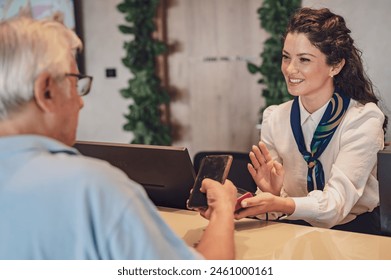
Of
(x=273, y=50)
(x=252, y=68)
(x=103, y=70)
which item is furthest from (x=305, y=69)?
(x=103, y=70)

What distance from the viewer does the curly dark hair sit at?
6.99 feet

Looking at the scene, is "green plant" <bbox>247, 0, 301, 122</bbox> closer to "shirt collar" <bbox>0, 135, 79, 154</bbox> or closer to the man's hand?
the man's hand

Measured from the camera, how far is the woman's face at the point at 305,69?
2146 millimetres

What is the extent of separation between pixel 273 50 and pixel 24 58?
3.28m

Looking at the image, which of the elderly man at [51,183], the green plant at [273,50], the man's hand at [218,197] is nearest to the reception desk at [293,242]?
the man's hand at [218,197]

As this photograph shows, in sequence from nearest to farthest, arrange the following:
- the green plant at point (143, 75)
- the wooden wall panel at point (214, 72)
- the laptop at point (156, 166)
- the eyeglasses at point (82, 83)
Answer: the eyeglasses at point (82, 83)
the laptop at point (156, 166)
the wooden wall panel at point (214, 72)
the green plant at point (143, 75)

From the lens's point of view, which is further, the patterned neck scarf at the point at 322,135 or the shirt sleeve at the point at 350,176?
the patterned neck scarf at the point at 322,135

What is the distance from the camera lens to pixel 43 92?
3.18ft

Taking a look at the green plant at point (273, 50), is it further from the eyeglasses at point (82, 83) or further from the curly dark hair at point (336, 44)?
the eyeglasses at point (82, 83)

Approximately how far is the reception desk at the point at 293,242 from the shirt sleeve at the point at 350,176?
0.82 ft

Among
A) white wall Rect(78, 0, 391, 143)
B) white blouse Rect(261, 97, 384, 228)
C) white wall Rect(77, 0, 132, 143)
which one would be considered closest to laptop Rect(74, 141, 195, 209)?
white blouse Rect(261, 97, 384, 228)

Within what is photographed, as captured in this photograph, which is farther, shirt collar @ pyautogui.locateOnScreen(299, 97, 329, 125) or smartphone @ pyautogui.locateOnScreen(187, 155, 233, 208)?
shirt collar @ pyautogui.locateOnScreen(299, 97, 329, 125)

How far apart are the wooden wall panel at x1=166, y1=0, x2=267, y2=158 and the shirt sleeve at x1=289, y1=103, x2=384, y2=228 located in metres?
2.37

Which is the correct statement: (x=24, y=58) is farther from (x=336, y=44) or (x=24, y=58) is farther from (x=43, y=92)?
(x=336, y=44)
